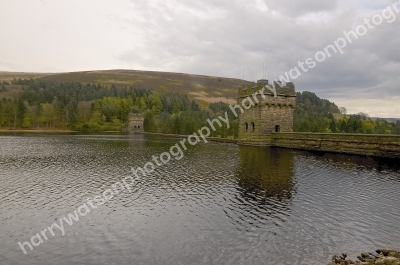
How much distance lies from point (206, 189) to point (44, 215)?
7.23 meters

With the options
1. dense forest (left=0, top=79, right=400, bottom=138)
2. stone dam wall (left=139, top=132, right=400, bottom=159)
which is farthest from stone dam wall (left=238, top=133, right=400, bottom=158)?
dense forest (left=0, top=79, right=400, bottom=138)

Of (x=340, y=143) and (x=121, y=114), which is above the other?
(x=121, y=114)

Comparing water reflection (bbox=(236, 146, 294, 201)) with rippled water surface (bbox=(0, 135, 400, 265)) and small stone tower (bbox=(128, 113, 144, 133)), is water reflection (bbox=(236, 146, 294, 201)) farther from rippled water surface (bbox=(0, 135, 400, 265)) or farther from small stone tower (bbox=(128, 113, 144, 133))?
small stone tower (bbox=(128, 113, 144, 133))

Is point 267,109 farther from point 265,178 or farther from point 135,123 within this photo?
point 135,123

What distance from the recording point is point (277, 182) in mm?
16219

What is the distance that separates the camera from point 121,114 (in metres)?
132

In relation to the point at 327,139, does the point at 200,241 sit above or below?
below

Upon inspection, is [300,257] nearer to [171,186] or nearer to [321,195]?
[321,195]

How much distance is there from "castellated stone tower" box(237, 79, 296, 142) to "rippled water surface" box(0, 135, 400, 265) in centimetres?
1765

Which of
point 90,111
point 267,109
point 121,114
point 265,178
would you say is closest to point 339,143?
point 267,109

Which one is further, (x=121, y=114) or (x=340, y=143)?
(x=121, y=114)

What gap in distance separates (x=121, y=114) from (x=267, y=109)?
10503 centimetres

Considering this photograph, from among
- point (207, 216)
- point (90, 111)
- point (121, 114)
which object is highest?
point (90, 111)

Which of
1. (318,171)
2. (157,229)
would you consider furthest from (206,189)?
(318,171)
